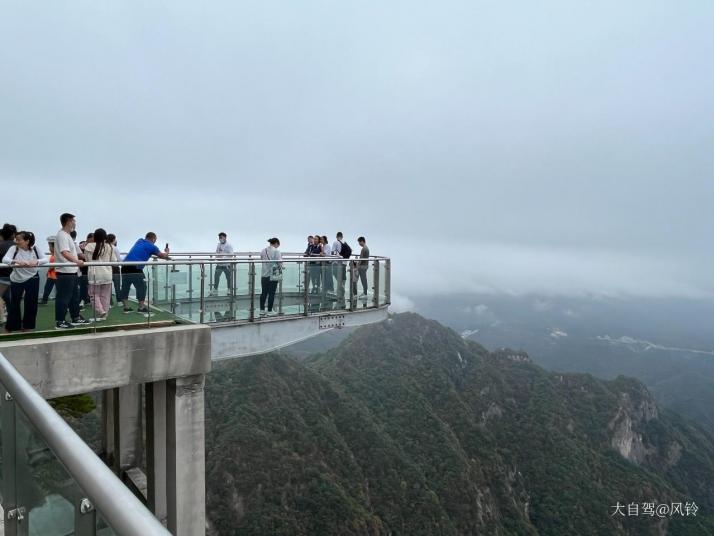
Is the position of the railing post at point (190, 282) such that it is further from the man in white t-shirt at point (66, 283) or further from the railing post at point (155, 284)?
the man in white t-shirt at point (66, 283)

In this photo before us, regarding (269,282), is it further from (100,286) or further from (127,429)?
(127,429)

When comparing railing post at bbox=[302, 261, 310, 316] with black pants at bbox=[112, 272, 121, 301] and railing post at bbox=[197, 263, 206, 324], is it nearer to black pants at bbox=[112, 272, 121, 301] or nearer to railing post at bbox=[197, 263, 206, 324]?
railing post at bbox=[197, 263, 206, 324]

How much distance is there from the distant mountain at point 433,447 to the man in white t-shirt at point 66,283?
49367 millimetres

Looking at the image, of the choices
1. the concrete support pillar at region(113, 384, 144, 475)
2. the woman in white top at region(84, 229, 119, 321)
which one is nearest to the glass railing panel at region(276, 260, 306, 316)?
the concrete support pillar at region(113, 384, 144, 475)

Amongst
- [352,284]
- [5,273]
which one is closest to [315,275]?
[352,284]

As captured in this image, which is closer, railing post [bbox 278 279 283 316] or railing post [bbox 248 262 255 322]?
railing post [bbox 248 262 255 322]

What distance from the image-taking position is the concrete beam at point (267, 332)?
10.0 m

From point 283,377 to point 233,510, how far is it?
27308 millimetres

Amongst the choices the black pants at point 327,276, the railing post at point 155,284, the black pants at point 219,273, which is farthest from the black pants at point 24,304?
the black pants at point 327,276

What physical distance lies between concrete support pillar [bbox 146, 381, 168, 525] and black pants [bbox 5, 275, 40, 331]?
2.10 metres

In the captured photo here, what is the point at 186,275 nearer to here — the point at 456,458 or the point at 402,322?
the point at 456,458

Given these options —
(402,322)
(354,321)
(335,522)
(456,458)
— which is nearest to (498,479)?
(456,458)

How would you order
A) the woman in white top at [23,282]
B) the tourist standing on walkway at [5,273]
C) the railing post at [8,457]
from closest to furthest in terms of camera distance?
the railing post at [8,457], the woman in white top at [23,282], the tourist standing on walkway at [5,273]

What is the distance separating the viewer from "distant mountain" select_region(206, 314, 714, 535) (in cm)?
5528
